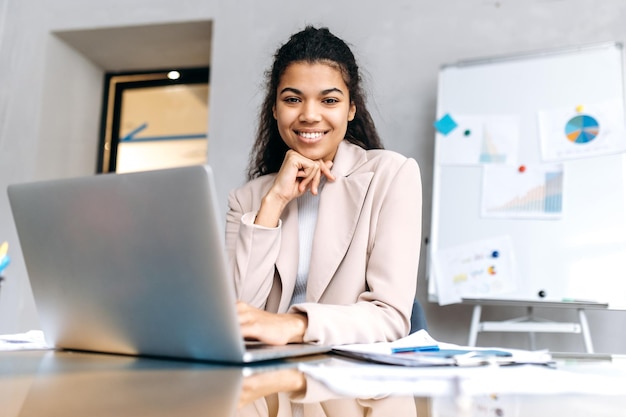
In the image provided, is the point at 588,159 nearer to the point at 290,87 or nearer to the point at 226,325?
the point at 290,87

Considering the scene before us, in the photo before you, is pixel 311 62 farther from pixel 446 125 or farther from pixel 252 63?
pixel 252 63

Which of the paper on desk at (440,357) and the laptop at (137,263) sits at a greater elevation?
the laptop at (137,263)

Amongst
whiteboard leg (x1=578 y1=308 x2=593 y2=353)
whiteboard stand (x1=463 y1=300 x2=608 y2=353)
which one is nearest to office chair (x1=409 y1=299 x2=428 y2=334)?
whiteboard stand (x1=463 y1=300 x2=608 y2=353)

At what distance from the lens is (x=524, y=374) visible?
606 mm

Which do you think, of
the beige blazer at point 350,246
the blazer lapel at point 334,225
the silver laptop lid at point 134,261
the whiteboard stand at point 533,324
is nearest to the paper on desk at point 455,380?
the silver laptop lid at point 134,261

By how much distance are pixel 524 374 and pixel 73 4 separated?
146 inches

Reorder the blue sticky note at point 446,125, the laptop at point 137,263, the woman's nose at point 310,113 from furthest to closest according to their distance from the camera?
1. the blue sticky note at point 446,125
2. the woman's nose at point 310,113
3. the laptop at point 137,263

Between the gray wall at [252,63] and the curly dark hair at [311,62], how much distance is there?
1.31 m

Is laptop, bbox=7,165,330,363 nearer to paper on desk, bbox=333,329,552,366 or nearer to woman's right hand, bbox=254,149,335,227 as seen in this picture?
paper on desk, bbox=333,329,552,366

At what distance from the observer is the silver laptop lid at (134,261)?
0.60 m

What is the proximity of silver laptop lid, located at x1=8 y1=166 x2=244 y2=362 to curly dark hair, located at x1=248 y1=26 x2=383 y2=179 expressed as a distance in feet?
2.63

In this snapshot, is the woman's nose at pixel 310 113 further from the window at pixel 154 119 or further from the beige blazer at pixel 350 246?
the window at pixel 154 119

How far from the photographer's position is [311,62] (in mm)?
1400

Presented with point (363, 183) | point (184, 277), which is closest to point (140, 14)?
point (363, 183)
